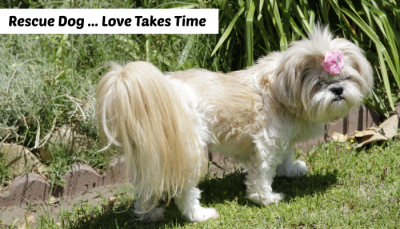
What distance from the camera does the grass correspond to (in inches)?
118

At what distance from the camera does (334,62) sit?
2.75 meters

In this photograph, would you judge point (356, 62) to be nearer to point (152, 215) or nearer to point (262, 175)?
point (262, 175)

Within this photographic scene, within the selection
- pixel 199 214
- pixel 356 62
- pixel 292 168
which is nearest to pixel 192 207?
pixel 199 214

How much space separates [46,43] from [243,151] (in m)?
2.84

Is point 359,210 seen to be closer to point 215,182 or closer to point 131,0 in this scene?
point 215,182

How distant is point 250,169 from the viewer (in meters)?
3.29

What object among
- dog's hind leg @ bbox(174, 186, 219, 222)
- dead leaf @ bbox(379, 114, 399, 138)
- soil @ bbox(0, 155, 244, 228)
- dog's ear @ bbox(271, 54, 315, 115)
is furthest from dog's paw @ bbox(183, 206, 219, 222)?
dead leaf @ bbox(379, 114, 399, 138)

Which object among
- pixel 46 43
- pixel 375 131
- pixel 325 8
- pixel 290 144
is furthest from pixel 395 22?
pixel 46 43

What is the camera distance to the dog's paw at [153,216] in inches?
128

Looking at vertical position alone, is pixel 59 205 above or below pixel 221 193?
below

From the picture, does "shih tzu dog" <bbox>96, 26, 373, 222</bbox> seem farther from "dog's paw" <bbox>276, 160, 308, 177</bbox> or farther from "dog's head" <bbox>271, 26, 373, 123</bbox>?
"dog's paw" <bbox>276, 160, 308, 177</bbox>

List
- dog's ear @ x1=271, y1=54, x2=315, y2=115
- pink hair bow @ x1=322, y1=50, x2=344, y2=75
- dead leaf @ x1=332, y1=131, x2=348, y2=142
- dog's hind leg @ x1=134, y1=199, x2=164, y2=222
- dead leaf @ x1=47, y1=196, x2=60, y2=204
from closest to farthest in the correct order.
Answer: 1. pink hair bow @ x1=322, y1=50, x2=344, y2=75
2. dog's ear @ x1=271, y1=54, x2=315, y2=115
3. dog's hind leg @ x1=134, y1=199, x2=164, y2=222
4. dead leaf @ x1=47, y1=196, x2=60, y2=204
5. dead leaf @ x1=332, y1=131, x2=348, y2=142

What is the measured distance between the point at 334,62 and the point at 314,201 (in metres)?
1.18

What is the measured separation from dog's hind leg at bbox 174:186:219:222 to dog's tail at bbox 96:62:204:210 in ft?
0.88
